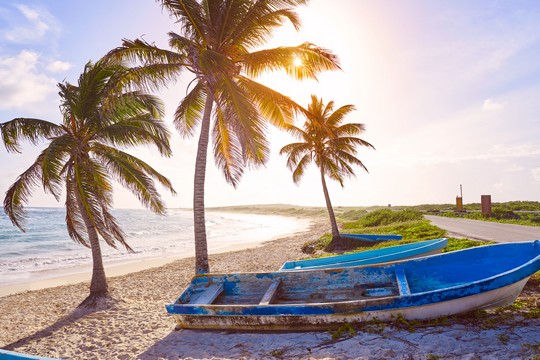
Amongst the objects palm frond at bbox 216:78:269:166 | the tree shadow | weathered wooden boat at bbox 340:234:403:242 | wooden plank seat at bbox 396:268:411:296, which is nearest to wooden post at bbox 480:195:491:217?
weathered wooden boat at bbox 340:234:403:242

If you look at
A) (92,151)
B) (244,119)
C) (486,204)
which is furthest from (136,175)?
(486,204)

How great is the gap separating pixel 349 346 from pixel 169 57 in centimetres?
804

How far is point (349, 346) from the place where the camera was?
4590 mm

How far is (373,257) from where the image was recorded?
8633mm

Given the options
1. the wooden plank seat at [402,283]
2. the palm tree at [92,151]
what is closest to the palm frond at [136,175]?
the palm tree at [92,151]

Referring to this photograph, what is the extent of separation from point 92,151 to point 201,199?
10.9 feet

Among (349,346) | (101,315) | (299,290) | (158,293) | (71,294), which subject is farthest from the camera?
(71,294)

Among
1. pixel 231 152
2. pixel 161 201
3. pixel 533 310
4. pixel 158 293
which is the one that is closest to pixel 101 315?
pixel 158 293

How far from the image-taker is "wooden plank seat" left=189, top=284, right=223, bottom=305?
6.27 m

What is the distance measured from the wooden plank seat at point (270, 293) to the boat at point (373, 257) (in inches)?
54.4

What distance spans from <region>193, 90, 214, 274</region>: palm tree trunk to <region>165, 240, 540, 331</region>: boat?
221 cm

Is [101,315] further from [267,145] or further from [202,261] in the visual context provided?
[267,145]

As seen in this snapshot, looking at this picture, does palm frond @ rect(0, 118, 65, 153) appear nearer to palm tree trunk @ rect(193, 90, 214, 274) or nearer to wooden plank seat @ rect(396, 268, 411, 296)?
palm tree trunk @ rect(193, 90, 214, 274)

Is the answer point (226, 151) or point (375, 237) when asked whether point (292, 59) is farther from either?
point (375, 237)
